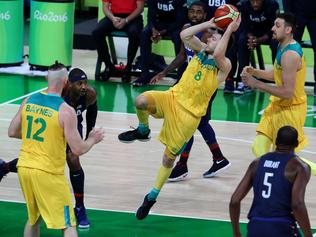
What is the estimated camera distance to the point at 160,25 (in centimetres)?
1569

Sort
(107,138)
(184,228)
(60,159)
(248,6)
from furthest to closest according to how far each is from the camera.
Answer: (248,6) < (107,138) < (184,228) < (60,159)

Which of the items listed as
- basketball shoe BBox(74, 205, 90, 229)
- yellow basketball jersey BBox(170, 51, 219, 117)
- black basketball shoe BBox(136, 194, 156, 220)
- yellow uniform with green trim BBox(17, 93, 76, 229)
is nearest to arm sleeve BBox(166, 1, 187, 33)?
yellow basketball jersey BBox(170, 51, 219, 117)

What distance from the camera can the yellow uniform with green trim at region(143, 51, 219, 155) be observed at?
388 inches

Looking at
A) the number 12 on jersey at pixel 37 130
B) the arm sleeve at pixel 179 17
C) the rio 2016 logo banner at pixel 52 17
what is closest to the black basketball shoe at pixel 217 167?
the number 12 on jersey at pixel 37 130

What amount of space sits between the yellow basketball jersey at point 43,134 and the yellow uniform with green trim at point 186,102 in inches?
81.4

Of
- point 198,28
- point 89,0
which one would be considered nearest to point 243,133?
point 198,28

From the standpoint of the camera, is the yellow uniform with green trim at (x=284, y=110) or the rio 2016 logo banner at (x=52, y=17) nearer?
the yellow uniform with green trim at (x=284, y=110)

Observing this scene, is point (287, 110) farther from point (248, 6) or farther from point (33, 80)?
point (33, 80)

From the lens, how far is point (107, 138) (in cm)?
1270

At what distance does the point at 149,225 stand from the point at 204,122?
189cm

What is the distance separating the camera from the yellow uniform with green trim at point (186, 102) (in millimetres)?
9844

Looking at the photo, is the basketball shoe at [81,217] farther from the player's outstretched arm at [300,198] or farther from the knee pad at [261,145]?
the player's outstretched arm at [300,198]

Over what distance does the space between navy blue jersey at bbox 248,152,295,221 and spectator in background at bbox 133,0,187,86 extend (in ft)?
28.1

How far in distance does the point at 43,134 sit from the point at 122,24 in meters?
8.11
